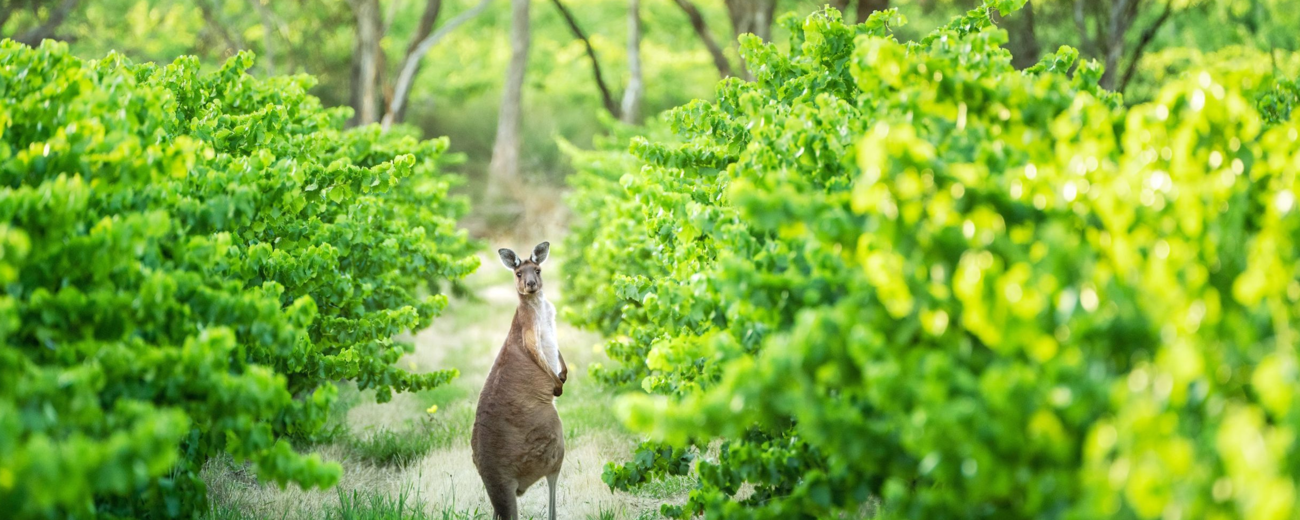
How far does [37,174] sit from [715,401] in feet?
9.24

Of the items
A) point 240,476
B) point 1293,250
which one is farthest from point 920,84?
point 240,476

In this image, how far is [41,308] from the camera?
3420 mm

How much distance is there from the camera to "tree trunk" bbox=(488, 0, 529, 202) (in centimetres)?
2153

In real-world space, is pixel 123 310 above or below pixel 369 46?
below

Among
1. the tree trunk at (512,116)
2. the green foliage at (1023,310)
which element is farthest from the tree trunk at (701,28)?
the green foliage at (1023,310)

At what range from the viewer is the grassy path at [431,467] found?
21.5 feet

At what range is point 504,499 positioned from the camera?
6125mm

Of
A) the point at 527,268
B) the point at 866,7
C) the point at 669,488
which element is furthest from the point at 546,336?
the point at 866,7

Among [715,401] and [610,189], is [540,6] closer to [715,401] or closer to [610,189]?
[610,189]

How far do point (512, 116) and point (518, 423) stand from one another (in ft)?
55.3

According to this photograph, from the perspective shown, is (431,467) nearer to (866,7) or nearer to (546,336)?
(546,336)

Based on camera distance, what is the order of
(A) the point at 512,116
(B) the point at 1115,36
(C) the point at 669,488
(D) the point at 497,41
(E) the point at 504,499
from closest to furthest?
(E) the point at 504,499 < (C) the point at 669,488 < (B) the point at 1115,36 < (A) the point at 512,116 < (D) the point at 497,41

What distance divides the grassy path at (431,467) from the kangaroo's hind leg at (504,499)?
0.28 m

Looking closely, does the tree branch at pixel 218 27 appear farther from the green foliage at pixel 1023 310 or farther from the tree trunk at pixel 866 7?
the green foliage at pixel 1023 310
